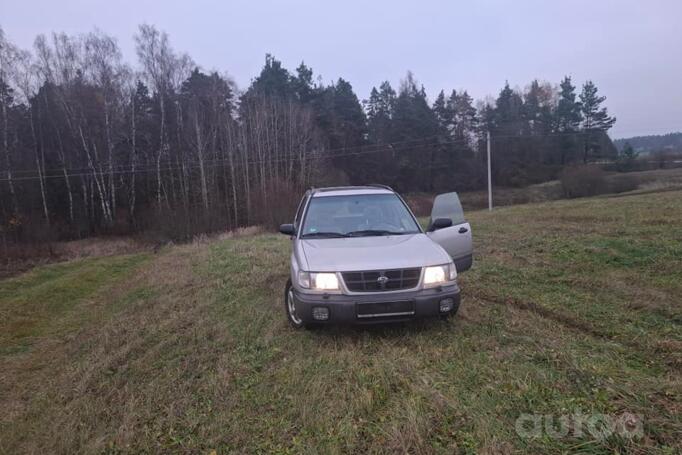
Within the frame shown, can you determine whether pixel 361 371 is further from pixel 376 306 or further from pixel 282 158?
pixel 282 158

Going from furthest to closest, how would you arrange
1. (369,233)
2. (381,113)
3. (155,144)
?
(381,113)
(155,144)
(369,233)

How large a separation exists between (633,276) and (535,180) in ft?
172

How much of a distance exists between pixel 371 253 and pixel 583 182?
42.1 metres

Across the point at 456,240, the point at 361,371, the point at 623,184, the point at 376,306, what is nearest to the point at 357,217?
the point at 456,240

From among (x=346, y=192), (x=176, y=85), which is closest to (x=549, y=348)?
(x=346, y=192)

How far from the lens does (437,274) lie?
13.8 ft

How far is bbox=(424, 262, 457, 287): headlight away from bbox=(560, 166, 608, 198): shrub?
41.6m

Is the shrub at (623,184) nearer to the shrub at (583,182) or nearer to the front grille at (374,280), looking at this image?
the shrub at (583,182)

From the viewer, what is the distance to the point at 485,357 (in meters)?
3.83

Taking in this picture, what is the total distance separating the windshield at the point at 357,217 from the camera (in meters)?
5.19

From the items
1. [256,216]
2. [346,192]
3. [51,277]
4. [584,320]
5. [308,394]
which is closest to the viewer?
[308,394]

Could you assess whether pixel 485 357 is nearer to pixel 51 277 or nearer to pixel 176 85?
pixel 51 277

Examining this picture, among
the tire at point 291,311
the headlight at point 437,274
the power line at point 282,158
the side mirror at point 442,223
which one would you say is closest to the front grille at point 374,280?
the headlight at point 437,274

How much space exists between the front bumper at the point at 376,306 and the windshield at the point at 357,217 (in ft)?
3.87
